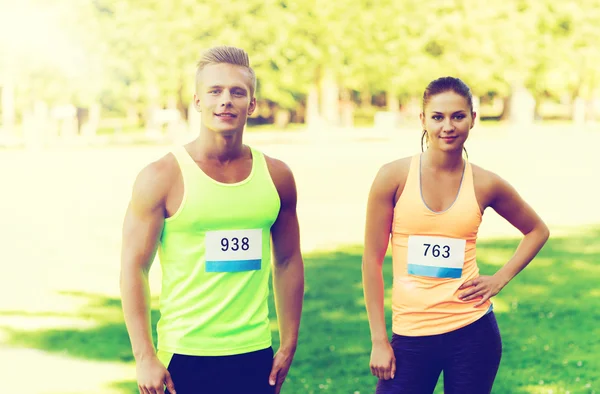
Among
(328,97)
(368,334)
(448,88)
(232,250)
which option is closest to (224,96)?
(232,250)

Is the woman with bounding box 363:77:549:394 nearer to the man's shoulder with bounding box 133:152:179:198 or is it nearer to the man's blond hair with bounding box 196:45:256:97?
the man's blond hair with bounding box 196:45:256:97

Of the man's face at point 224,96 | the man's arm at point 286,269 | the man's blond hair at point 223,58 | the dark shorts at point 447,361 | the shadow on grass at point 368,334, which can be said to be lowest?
the shadow on grass at point 368,334

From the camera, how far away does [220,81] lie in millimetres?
3248

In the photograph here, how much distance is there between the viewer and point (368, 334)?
329 inches

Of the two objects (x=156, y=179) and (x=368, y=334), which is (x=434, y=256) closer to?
(x=156, y=179)

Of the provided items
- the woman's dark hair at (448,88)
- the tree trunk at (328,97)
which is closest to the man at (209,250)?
the woman's dark hair at (448,88)

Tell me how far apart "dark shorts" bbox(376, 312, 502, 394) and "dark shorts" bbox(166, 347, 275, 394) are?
23.8 inches

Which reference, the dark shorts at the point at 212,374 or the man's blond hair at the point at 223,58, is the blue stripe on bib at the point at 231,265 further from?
the man's blond hair at the point at 223,58

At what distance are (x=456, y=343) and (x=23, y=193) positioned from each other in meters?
17.5

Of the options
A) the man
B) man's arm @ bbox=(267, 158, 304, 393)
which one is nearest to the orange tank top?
man's arm @ bbox=(267, 158, 304, 393)

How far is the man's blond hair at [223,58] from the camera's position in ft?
10.7

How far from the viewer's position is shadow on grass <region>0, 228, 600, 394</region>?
6.93 m

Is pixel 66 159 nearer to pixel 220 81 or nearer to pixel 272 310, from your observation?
pixel 272 310

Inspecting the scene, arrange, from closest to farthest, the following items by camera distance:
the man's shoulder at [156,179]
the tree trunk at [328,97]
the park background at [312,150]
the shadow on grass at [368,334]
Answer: the man's shoulder at [156,179] → the shadow on grass at [368,334] → the park background at [312,150] → the tree trunk at [328,97]
